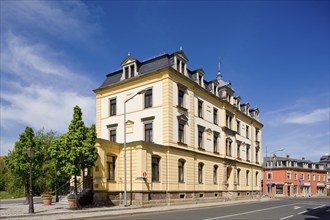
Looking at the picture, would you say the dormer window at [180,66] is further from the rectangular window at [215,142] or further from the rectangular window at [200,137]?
the rectangular window at [215,142]

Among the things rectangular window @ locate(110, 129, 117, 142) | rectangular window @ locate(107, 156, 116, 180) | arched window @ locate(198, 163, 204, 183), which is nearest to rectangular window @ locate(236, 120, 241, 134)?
arched window @ locate(198, 163, 204, 183)

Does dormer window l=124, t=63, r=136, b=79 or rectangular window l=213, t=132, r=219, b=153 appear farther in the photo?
rectangular window l=213, t=132, r=219, b=153

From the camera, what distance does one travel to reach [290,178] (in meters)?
75.5

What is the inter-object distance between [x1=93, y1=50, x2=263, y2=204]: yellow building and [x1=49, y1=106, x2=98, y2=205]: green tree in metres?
3.47

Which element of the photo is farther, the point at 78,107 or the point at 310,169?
the point at 310,169

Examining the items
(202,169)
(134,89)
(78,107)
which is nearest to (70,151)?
(78,107)

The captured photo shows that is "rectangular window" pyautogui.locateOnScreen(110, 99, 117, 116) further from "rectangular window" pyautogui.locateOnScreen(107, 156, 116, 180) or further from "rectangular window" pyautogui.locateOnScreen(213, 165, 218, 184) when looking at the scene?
"rectangular window" pyautogui.locateOnScreen(213, 165, 218, 184)

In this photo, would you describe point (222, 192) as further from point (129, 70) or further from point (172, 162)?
point (129, 70)

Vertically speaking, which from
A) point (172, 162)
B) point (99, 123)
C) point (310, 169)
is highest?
point (99, 123)

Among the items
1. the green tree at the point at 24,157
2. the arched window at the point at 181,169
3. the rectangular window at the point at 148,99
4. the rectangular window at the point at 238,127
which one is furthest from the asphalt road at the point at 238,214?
the rectangular window at the point at 238,127

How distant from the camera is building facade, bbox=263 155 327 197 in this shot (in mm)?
75369

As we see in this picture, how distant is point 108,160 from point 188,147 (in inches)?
329

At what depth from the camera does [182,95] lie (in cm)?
3058

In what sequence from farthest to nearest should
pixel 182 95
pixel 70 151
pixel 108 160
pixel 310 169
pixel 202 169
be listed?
pixel 310 169 < pixel 202 169 < pixel 182 95 < pixel 108 160 < pixel 70 151
